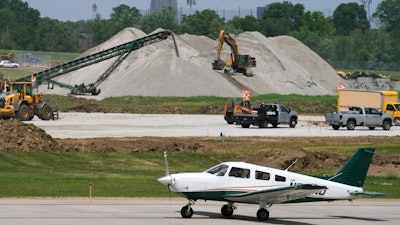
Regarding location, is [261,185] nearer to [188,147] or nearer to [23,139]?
[23,139]

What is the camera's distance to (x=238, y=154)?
58.2 metres

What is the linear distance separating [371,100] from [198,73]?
33.9 metres

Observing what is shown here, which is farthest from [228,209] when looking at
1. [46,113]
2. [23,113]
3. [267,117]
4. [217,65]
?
[217,65]

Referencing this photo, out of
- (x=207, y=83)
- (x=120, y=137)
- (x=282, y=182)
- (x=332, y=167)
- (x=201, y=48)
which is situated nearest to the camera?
(x=282, y=182)

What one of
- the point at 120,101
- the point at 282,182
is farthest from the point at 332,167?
the point at 120,101

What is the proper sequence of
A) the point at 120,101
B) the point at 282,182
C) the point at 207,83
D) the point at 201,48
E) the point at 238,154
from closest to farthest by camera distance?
the point at 282,182 < the point at 238,154 < the point at 120,101 < the point at 207,83 < the point at 201,48

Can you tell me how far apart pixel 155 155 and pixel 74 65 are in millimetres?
69952

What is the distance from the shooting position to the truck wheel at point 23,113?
84463 mm

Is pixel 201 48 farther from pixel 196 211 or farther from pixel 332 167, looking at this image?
pixel 196 211

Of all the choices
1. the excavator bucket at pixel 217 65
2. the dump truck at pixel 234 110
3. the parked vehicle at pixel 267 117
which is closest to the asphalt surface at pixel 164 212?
the parked vehicle at pixel 267 117

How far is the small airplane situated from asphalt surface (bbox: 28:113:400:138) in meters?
36.2

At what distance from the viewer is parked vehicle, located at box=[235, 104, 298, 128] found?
8200 centimetres

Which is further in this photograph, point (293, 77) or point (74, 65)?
point (293, 77)

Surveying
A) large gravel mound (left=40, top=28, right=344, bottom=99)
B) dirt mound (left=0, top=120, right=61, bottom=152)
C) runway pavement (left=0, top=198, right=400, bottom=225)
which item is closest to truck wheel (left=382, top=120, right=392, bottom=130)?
dirt mound (left=0, top=120, right=61, bottom=152)
